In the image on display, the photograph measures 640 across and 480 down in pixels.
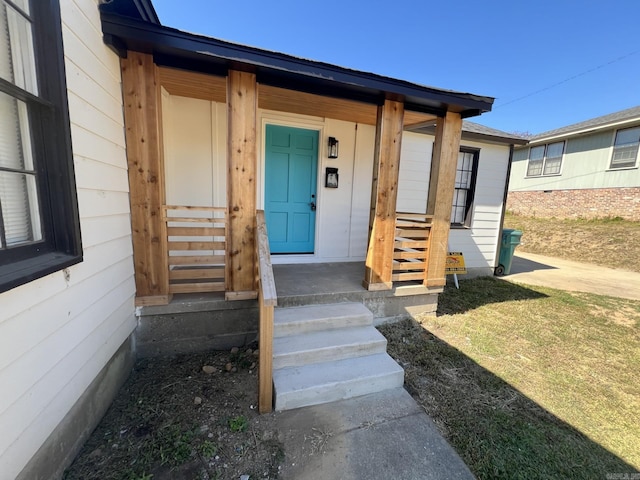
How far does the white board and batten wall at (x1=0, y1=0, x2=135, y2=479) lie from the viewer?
1220 millimetres

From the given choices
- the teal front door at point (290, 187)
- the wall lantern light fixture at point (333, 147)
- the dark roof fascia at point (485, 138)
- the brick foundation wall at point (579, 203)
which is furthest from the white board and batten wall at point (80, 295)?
the brick foundation wall at point (579, 203)

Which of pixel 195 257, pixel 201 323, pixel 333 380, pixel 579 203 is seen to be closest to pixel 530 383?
pixel 333 380

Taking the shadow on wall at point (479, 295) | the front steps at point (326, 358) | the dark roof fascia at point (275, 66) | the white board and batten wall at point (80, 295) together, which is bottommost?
the shadow on wall at point (479, 295)

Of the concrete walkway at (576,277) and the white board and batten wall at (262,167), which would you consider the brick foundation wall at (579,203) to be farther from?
the white board and batten wall at (262,167)

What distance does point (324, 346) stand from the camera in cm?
250

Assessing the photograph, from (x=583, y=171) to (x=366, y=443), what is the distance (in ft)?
48.9

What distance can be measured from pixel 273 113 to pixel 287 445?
395cm

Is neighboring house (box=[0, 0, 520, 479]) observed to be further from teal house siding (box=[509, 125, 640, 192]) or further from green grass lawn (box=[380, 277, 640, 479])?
teal house siding (box=[509, 125, 640, 192])

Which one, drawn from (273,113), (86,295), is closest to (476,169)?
(273,113)

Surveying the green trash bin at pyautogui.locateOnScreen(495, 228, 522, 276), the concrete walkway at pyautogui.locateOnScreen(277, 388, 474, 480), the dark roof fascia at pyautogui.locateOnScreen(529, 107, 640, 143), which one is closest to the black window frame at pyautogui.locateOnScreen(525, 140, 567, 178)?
the dark roof fascia at pyautogui.locateOnScreen(529, 107, 640, 143)

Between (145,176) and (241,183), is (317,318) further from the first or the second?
(145,176)

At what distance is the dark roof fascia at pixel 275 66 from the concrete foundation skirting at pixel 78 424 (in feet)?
8.33

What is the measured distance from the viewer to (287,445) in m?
1.81

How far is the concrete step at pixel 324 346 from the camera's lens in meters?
2.40
